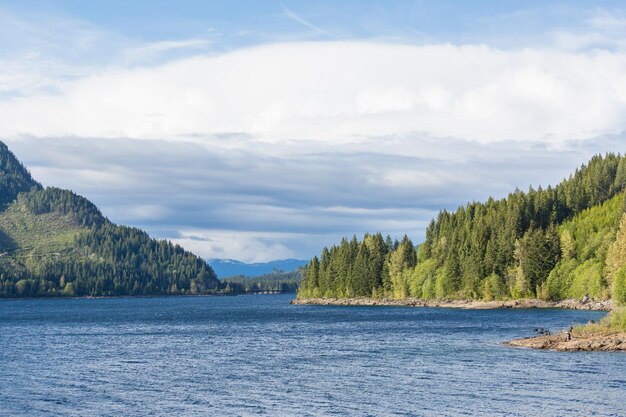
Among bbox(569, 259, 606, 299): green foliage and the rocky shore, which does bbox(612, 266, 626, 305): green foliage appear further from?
bbox(569, 259, 606, 299): green foliage

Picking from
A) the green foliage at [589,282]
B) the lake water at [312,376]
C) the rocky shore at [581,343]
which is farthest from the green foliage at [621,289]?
the green foliage at [589,282]

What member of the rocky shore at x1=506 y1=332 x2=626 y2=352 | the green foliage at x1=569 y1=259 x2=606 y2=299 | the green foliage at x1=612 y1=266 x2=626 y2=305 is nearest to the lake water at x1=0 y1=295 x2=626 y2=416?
the rocky shore at x1=506 y1=332 x2=626 y2=352

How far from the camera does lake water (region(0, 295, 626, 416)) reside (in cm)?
6425

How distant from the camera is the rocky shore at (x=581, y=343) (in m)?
92.0

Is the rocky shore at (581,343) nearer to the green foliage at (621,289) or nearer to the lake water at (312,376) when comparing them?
the lake water at (312,376)

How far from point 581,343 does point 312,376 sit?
34.0 meters

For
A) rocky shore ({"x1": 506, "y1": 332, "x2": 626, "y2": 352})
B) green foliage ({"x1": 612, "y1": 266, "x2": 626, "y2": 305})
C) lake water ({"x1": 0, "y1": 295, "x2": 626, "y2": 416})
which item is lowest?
lake water ({"x1": 0, "y1": 295, "x2": 626, "y2": 416})

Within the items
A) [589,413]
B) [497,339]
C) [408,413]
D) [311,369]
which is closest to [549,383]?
[589,413]

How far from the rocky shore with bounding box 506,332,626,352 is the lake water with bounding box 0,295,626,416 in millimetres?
3188

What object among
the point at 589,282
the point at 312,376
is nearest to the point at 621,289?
the point at 312,376

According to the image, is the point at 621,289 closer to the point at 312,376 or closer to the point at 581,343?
the point at 581,343

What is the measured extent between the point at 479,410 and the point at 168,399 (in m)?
26.6

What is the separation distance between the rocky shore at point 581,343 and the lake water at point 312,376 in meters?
3.19

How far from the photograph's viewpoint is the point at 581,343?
310 ft
